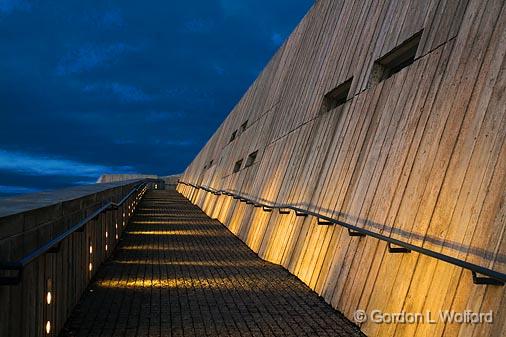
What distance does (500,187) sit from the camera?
454 centimetres

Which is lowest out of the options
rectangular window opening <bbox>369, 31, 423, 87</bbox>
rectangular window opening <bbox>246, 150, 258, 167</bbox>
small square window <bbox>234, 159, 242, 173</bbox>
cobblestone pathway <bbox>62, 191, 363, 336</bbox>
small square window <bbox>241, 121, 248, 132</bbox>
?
cobblestone pathway <bbox>62, 191, 363, 336</bbox>

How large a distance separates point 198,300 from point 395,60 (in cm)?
471

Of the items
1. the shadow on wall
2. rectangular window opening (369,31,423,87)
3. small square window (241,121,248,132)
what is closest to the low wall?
the shadow on wall

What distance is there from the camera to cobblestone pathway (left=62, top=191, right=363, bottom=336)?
6238 millimetres

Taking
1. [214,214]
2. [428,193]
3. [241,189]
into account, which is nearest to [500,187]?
[428,193]

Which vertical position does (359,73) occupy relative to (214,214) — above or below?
above

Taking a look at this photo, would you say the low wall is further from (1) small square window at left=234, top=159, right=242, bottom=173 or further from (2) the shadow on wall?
(1) small square window at left=234, top=159, right=242, bottom=173

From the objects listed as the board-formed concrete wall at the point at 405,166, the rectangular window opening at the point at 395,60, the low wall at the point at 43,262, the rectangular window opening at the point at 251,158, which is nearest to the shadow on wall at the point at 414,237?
the board-formed concrete wall at the point at 405,166

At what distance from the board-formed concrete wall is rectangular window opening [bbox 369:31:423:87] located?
0.15 ft

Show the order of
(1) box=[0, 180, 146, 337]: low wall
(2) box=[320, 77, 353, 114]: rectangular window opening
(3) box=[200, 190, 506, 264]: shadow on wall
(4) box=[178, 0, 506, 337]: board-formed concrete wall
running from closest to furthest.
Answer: (1) box=[0, 180, 146, 337]: low wall → (3) box=[200, 190, 506, 264]: shadow on wall → (4) box=[178, 0, 506, 337]: board-formed concrete wall → (2) box=[320, 77, 353, 114]: rectangular window opening

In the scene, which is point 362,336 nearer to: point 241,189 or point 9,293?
point 9,293

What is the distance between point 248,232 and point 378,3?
748 centimetres

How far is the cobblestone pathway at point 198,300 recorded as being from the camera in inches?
246

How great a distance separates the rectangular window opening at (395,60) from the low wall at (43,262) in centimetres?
484
